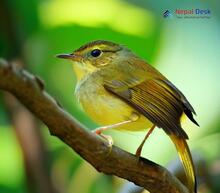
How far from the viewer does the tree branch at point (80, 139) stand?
45.4 inches

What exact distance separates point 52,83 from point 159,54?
42 cm

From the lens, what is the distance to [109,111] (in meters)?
1.85

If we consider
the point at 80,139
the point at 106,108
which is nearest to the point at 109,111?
the point at 106,108

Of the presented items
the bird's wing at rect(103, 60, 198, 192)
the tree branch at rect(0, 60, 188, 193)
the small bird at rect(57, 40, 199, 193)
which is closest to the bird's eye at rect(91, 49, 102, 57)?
the small bird at rect(57, 40, 199, 193)

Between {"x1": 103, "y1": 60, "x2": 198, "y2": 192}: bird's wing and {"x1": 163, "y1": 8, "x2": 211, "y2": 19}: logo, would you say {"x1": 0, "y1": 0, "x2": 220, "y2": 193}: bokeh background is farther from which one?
{"x1": 103, "y1": 60, "x2": 198, "y2": 192}: bird's wing

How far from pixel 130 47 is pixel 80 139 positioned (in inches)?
40.2

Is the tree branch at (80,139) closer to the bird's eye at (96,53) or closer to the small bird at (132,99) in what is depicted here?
the small bird at (132,99)

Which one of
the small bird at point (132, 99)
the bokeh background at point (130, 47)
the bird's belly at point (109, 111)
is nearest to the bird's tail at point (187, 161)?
the small bird at point (132, 99)

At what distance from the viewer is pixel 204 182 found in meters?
2.37

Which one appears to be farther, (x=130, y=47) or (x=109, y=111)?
(x=130, y=47)

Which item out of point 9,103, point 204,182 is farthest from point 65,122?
point 204,182

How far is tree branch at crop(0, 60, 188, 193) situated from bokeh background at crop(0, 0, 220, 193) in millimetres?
502

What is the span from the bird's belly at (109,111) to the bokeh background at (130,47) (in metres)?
0.36

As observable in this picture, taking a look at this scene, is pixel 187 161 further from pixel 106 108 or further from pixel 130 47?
pixel 130 47
